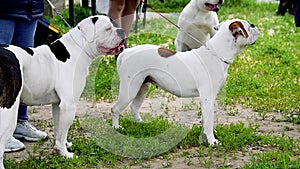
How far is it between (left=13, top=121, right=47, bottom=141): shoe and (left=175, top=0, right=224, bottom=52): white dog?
2.08 meters

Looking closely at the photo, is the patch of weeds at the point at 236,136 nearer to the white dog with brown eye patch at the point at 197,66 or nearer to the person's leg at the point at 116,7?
the white dog with brown eye patch at the point at 197,66

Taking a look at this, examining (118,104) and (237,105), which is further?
(237,105)

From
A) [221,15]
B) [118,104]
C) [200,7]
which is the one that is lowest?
[221,15]

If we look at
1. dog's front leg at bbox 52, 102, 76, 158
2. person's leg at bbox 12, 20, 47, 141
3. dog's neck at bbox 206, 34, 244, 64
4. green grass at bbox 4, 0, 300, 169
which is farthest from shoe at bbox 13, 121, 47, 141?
dog's neck at bbox 206, 34, 244, 64

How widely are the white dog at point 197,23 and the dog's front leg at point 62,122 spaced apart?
2.27 metres

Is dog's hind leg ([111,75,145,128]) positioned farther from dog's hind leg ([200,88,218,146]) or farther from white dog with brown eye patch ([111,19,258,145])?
dog's hind leg ([200,88,218,146])

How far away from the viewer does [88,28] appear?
506cm

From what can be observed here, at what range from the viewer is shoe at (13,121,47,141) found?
5.73 meters

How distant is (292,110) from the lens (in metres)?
7.01

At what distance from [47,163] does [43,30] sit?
170 inches

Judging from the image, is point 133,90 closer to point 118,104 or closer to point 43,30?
point 118,104

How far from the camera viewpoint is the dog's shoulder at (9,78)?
169 inches

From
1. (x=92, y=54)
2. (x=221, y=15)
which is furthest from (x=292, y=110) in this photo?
(x=221, y=15)

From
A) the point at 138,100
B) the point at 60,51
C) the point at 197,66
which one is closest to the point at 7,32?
the point at 60,51
